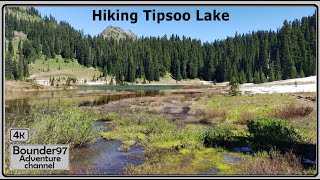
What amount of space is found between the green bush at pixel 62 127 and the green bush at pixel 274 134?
309 inches

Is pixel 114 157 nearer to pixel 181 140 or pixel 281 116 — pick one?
pixel 181 140

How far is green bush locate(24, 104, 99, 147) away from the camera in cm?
1225

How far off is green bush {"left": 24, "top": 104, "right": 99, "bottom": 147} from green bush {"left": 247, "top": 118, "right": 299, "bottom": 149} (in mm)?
7837

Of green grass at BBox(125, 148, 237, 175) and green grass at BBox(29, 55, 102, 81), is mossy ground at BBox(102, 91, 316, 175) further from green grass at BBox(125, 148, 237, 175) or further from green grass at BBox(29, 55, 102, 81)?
green grass at BBox(29, 55, 102, 81)

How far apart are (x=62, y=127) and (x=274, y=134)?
8723 millimetres

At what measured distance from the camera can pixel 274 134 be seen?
14.3 m

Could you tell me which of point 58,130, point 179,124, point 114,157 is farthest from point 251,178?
point 179,124

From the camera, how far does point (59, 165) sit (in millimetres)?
8438

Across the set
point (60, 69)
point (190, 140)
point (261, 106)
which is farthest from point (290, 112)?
point (60, 69)

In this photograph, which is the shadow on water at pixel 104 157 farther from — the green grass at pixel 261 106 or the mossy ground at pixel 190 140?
the green grass at pixel 261 106

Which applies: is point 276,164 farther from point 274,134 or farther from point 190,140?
point 190,140

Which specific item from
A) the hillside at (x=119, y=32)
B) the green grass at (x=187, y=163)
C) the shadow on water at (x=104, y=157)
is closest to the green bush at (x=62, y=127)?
the shadow on water at (x=104, y=157)

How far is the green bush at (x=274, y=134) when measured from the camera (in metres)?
14.1

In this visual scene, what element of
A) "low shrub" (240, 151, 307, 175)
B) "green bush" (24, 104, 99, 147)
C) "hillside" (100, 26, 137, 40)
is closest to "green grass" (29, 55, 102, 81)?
"hillside" (100, 26, 137, 40)
